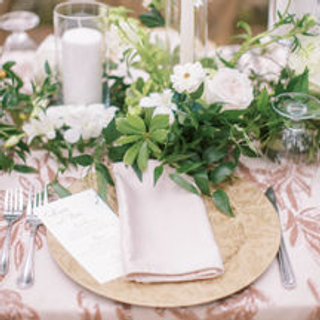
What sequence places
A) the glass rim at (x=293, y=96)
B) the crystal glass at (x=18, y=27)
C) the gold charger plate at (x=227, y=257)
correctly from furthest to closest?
1. the crystal glass at (x=18, y=27)
2. the glass rim at (x=293, y=96)
3. the gold charger plate at (x=227, y=257)

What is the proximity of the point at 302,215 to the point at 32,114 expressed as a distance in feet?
2.04

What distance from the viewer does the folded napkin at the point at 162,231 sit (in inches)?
29.8

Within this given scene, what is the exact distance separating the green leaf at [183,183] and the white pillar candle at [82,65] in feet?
1.24

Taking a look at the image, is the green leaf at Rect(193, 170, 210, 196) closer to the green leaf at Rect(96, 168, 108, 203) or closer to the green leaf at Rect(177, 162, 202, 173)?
the green leaf at Rect(177, 162, 202, 173)

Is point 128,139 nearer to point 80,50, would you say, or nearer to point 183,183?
point 183,183

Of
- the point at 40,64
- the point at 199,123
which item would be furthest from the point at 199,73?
the point at 40,64

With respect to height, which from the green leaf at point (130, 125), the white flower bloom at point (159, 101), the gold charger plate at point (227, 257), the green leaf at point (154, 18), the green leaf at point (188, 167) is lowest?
the gold charger plate at point (227, 257)

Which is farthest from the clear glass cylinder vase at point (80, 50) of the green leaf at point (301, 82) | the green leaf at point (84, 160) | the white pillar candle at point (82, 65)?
the green leaf at point (301, 82)

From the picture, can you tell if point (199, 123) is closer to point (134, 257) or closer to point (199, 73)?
point (199, 73)

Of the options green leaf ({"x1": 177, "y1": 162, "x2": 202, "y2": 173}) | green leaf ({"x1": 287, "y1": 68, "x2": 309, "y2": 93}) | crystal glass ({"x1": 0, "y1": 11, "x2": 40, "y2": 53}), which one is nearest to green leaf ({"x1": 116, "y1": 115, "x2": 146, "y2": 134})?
green leaf ({"x1": 177, "y1": 162, "x2": 202, "y2": 173})

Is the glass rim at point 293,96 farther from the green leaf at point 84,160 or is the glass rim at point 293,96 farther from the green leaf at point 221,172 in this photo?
the green leaf at point 84,160

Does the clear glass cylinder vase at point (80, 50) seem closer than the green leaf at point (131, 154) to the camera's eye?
No

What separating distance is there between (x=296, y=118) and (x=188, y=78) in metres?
0.21

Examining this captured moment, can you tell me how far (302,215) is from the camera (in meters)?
0.94
